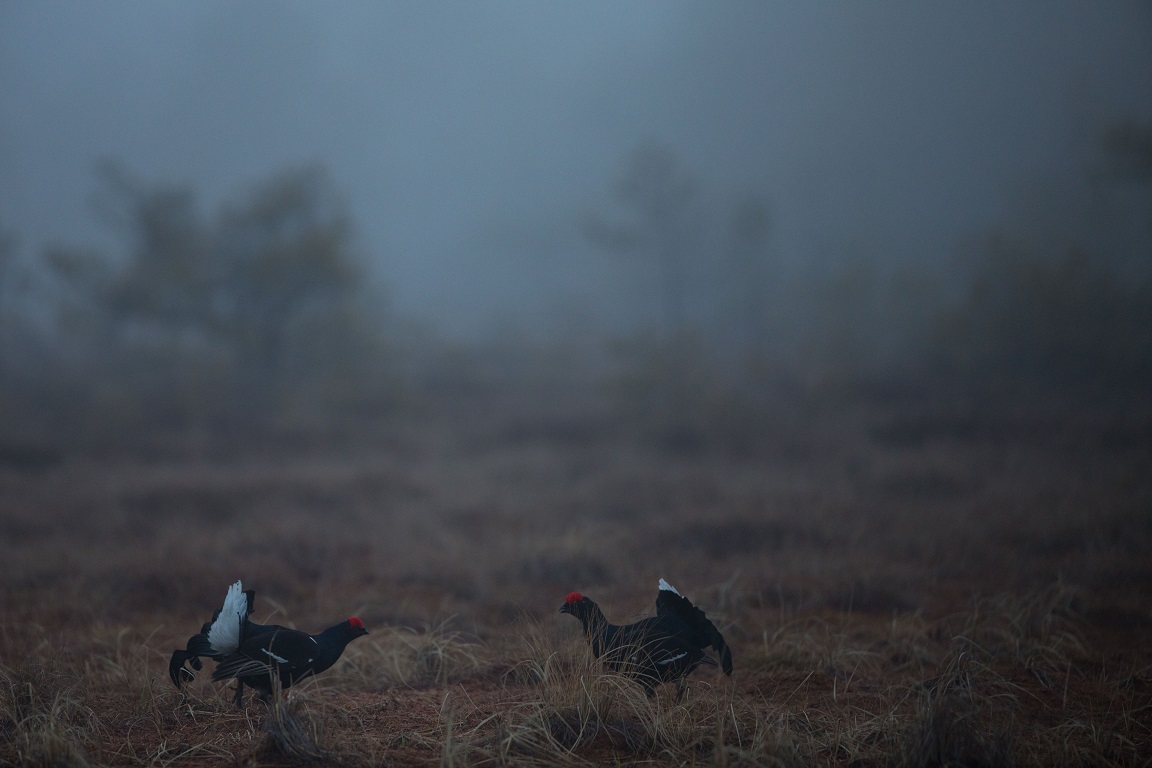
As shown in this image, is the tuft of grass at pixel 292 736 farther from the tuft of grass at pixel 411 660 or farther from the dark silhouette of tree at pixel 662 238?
the dark silhouette of tree at pixel 662 238

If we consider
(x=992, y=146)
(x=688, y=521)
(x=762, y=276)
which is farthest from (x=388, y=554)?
(x=992, y=146)

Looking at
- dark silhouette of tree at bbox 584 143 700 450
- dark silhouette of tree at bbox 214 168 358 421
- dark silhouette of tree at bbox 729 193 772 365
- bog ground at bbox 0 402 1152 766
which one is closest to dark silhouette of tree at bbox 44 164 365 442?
dark silhouette of tree at bbox 214 168 358 421

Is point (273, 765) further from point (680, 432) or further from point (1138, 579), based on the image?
point (680, 432)

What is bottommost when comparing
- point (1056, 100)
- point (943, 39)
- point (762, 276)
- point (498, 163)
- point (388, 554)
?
point (388, 554)

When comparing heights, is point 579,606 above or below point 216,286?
below

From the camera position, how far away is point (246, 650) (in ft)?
10.7

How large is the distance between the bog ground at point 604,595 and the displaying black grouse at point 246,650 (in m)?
0.23

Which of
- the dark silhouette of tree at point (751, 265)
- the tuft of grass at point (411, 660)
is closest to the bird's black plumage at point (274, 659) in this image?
the tuft of grass at point (411, 660)

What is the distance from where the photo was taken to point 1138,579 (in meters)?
6.31

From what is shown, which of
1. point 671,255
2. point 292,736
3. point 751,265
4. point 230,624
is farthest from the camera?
point 751,265

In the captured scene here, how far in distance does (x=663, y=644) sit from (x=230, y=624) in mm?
2103

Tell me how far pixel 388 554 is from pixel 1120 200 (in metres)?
31.9

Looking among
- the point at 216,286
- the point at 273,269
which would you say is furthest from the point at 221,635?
the point at 216,286

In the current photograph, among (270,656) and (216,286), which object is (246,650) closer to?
(270,656)
